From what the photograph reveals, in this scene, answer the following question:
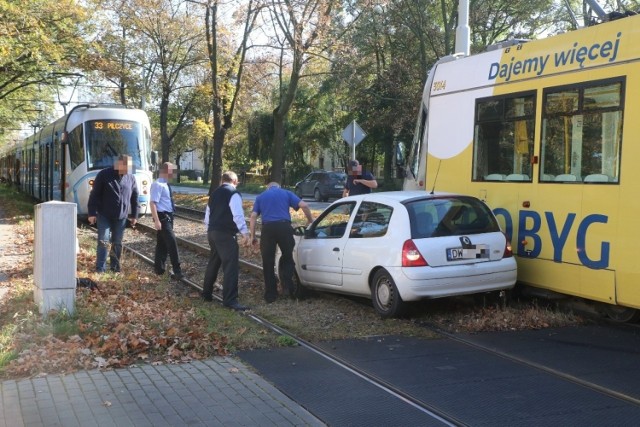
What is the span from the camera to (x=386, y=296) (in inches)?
303

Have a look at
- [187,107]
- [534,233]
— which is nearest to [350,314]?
[534,233]

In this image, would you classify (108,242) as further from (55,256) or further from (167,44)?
(167,44)

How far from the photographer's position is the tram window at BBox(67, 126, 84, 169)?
1903 centimetres

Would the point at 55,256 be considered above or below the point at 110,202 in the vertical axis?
below

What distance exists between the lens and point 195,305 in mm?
8352

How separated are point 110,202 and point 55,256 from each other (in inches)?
116

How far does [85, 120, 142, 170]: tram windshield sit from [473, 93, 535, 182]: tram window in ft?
41.3

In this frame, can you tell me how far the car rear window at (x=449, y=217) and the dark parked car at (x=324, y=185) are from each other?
2620 cm

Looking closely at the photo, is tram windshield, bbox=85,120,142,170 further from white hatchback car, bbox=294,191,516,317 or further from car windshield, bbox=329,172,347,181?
car windshield, bbox=329,172,347,181

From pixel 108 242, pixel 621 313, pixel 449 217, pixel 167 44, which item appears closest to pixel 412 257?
pixel 449 217

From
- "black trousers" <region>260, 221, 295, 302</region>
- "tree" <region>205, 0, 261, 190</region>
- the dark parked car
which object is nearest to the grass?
"black trousers" <region>260, 221, 295, 302</region>

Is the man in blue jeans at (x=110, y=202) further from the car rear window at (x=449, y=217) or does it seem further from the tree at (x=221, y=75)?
the tree at (x=221, y=75)

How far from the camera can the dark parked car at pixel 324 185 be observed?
3475 cm

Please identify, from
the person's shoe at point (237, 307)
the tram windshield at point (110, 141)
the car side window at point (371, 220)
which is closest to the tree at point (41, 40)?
the tram windshield at point (110, 141)
